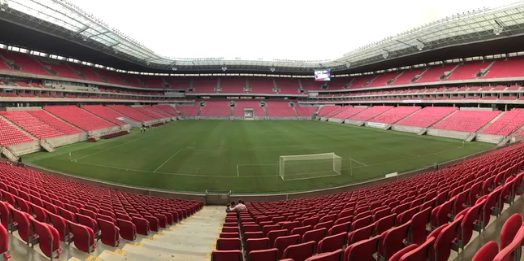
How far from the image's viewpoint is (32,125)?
90.3 ft

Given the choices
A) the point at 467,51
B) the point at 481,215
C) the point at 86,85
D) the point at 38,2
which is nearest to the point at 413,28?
the point at 467,51

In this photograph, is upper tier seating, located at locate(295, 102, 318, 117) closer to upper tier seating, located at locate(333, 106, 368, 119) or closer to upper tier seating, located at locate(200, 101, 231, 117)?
upper tier seating, located at locate(333, 106, 368, 119)

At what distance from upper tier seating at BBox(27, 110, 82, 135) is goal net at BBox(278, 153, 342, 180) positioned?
97.4ft

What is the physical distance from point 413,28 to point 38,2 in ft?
161

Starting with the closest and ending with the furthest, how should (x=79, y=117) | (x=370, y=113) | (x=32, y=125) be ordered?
(x=32, y=125) → (x=79, y=117) → (x=370, y=113)

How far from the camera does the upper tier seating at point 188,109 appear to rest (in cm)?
7112

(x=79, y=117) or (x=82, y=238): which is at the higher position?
(x=79, y=117)

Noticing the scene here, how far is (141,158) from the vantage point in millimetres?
21734

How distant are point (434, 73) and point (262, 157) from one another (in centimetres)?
5047

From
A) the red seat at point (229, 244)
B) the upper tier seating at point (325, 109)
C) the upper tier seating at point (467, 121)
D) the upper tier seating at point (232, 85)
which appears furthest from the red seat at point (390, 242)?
the upper tier seating at point (232, 85)

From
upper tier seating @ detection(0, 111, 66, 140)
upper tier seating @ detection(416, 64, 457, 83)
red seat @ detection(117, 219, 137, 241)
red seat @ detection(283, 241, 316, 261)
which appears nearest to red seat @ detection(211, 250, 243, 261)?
red seat @ detection(283, 241, 316, 261)

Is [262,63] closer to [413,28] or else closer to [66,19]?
[413,28]

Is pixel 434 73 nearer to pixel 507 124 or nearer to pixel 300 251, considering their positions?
pixel 507 124

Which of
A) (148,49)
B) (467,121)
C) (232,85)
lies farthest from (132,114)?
(467,121)
